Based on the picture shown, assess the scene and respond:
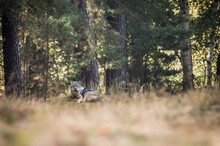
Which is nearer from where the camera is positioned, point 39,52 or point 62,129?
point 62,129

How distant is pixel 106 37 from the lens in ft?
60.0

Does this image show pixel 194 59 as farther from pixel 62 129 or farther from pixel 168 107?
pixel 62 129

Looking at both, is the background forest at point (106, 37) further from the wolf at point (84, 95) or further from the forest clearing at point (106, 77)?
the wolf at point (84, 95)

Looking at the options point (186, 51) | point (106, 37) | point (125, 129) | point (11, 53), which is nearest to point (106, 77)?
point (106, 37)

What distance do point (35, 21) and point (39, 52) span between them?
29.0ft

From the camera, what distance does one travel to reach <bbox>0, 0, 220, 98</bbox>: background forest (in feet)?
49.5

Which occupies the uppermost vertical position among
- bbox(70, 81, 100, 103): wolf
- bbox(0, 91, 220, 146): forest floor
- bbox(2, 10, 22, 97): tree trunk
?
bbox(2, 10, 22, 97): tree trunk

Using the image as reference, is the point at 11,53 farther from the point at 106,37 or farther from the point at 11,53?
the point at 106,37

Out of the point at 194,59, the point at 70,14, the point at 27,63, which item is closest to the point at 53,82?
the point at 27,63

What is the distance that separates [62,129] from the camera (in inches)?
164

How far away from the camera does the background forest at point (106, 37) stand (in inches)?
595

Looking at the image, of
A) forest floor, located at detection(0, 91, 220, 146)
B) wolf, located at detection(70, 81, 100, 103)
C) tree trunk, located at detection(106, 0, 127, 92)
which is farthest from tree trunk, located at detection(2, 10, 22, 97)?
forest floor, located at detection(0, 91, 220, 146)

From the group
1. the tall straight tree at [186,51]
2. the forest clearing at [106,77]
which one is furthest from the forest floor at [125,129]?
the tall straight tree at [186,51]

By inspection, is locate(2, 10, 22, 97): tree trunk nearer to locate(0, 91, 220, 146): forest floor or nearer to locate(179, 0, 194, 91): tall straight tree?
locate(179, 0, 194, 91): tall straight tree
